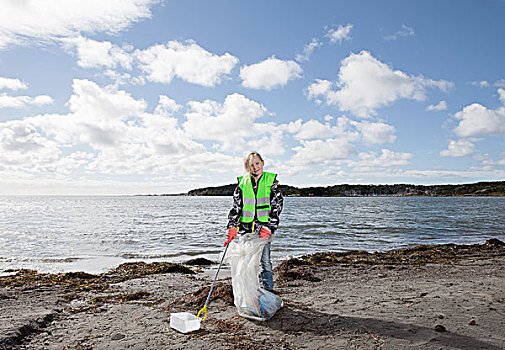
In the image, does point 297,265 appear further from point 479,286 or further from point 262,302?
point 262,302

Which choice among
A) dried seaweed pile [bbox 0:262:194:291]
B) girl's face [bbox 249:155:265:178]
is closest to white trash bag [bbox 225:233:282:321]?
girl's face [bbox 249:155:265:178]

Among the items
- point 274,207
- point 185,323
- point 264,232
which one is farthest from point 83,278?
point 274,207

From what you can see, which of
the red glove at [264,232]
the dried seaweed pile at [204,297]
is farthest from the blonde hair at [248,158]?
the dried seaweed pile at [204,297]

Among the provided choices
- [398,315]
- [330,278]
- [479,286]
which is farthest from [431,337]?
[330,278]

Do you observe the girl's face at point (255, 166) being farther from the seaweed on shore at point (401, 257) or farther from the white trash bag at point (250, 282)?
the seaweed on shore at point (401, 257)

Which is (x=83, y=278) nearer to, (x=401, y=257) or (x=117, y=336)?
(x=117, y=336)

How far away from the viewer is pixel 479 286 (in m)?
6.28

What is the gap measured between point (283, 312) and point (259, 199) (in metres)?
1.59

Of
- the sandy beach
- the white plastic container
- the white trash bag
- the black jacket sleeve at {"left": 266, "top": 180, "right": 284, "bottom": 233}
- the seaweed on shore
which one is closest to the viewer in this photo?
the sandy beach

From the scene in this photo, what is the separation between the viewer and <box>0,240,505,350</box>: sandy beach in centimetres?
394

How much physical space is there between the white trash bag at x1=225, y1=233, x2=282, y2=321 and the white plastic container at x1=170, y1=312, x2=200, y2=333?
702 mm

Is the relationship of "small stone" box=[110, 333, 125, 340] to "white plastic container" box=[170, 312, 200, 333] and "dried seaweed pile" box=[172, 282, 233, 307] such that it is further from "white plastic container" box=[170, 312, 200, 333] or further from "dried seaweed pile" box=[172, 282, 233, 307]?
"dried seaweed pile" box=[172, 282, 233, 307]

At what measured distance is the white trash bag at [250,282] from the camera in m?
4.55

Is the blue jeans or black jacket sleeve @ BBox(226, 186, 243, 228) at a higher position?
black jacket sleeve @ BBox(226, 186, 243, 228)
